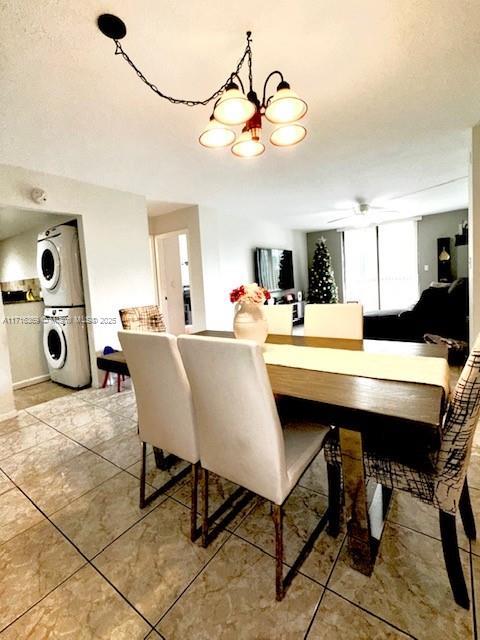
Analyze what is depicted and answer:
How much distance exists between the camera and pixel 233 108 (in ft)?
4.68

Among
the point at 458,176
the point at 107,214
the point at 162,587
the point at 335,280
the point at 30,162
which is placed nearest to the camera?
the point at 162,587

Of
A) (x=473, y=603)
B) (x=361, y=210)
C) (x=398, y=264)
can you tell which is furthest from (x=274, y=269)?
(x=473, y=603)

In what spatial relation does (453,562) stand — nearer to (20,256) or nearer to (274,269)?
(274,269)

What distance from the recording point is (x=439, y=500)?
1.07m

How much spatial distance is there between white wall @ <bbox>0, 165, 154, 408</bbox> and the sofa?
321 cm

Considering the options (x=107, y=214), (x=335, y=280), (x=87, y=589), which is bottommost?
(x=87, y=589)

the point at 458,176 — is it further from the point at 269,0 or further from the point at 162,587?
the point at 162,587

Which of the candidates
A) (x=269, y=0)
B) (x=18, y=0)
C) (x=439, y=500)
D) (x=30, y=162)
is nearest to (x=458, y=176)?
(x=269, y=0)

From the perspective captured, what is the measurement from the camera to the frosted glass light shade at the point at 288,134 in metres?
1.72

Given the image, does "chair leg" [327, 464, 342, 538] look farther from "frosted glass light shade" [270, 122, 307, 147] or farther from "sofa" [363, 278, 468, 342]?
"sofa" [363, 278, 468, 342]

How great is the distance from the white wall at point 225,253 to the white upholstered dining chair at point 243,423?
11.9ft

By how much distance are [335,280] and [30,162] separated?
691 cm

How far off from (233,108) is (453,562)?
2.05m

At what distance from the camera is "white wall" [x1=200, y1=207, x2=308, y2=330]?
15.9ft
